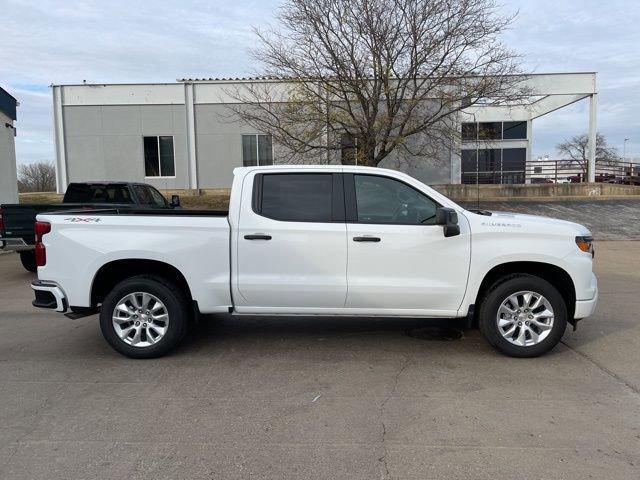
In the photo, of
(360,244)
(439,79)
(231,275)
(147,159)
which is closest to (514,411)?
(360,244)

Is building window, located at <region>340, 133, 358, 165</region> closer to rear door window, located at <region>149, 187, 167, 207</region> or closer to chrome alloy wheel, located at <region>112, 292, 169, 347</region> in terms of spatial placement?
rear door window, located at <region>149, 187, 167, 207</region>

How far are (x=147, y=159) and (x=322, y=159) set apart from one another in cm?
913

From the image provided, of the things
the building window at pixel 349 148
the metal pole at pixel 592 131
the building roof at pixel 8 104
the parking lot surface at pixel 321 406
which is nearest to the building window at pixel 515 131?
the metal pole at pixel 592 131

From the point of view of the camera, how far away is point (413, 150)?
18.9 m

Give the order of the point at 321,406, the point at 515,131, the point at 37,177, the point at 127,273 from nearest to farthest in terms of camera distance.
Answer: the point at 321,406 < the point at 127,273 < the point at 515,131 < the point at 37,177

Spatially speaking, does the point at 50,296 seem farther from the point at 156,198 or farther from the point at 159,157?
the point at 159,157

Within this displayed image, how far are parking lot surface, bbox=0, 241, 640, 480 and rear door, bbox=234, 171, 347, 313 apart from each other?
639 mm

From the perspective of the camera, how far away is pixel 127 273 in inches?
216

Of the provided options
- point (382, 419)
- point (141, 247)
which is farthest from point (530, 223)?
point (141, 247)

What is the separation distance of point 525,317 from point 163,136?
812 inches

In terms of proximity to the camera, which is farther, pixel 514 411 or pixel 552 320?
pixel 552 320

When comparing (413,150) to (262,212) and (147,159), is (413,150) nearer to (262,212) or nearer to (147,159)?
(147,159)

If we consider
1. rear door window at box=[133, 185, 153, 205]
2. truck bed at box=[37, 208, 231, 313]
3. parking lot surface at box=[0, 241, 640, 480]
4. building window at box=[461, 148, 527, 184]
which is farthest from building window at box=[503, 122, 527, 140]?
truck bed at box=[37, 208, 231, 313]

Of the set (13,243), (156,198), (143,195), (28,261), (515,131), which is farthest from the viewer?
(515,131)
